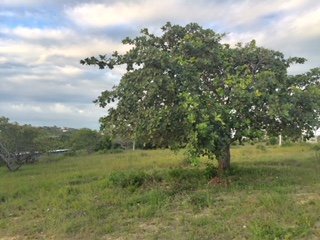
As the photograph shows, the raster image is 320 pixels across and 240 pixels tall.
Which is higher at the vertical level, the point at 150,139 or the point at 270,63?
the point at 270,63

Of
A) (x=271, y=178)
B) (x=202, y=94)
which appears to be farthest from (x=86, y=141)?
(x=202, y=94)

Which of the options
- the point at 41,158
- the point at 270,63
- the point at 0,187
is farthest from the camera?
the point at 41,158

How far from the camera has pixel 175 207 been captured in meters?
9.65

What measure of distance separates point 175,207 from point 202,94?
2.52m

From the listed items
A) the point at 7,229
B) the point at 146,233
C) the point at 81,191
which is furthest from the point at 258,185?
the point at 7,229

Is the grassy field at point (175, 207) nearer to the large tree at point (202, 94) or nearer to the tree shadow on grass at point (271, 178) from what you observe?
the tree shadow on grass at point (271, 178)

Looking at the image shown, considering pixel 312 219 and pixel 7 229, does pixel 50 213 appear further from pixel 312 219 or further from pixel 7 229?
pixel 312 219

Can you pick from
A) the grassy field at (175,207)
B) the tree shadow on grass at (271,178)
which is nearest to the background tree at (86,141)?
the grassy field at (175,207)

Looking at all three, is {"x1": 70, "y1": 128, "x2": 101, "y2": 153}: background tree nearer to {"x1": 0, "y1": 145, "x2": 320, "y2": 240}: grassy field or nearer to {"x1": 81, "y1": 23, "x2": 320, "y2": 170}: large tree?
{"x1": 0, "y1": 145, "x2": 320, "y2": 240}: grassy field

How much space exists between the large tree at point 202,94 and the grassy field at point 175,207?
115 centimetres

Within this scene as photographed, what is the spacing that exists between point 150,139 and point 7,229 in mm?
3653

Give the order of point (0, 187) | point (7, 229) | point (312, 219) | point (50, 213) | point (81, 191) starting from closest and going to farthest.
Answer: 1. point (312, 219)
2. point (7, 229)
3. point (50, 213)
4. point (81, 191)
5. point (0, 187)

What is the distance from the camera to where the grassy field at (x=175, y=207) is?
8.05 metres

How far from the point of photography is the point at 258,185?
11078 millimetres
